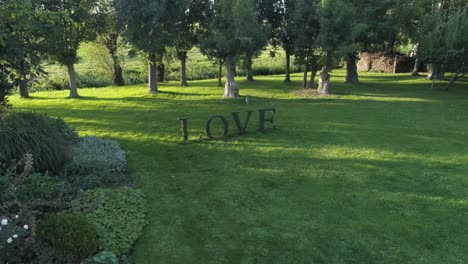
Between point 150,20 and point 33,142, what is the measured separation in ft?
53.8

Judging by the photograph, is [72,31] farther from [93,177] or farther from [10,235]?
[10,235]

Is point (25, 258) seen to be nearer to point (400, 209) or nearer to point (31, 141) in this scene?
point (31, 141)

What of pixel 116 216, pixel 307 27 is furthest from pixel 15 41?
pixel 307 27

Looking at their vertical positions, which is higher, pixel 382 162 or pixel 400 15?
pixel 400 15

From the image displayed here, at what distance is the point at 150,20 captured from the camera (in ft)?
81.2

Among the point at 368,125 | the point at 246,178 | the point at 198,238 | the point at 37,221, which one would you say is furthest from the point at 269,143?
the point at 37,221

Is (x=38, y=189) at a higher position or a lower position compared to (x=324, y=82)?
lower

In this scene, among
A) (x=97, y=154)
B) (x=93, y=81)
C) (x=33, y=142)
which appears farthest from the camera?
(x=93, y=81)

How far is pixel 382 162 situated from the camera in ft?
43.2

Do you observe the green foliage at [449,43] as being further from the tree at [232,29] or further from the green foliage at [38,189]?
the green foliage at [38,189]

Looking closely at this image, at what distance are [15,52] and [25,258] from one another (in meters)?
6.65

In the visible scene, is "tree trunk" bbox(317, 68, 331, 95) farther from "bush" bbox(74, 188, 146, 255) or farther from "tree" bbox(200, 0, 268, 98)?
"bush" bbox(74, 188, 146, 255)

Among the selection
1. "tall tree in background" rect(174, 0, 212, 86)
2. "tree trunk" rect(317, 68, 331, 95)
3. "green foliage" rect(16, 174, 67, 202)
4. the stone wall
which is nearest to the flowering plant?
"green foliage" rect(16, 174, 67, 202)

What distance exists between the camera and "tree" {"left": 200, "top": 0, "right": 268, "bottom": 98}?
23.4 m
